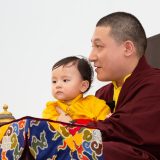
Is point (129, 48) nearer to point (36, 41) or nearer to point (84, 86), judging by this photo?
point (84, 86)

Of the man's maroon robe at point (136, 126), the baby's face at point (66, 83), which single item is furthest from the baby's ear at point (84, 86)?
the man's maroon robe at point (136, 126)

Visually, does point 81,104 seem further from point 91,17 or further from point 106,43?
point 91,17

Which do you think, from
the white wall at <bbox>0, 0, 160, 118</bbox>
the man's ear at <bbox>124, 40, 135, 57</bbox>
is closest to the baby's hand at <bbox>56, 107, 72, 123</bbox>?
the man's ear at <bbox>124, 40, 135, 57</bbox>

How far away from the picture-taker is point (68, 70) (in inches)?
62.0

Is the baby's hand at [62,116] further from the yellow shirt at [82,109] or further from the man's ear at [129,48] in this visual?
the man's ear at [129,48]

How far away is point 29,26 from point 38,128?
5.94 ft

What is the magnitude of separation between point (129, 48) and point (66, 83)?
0.78ft

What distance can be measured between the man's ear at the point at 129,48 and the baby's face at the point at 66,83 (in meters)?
0.18

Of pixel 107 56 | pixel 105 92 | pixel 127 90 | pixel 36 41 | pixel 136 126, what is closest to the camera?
pixel 136 126

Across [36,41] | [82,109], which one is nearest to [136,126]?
[82,109]

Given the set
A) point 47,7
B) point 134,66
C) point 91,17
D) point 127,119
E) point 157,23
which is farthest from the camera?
point 47,7

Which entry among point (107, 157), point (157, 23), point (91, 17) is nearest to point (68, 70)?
point (107, 157)

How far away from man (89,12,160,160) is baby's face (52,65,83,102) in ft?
0.26

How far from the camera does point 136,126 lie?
1.26m
